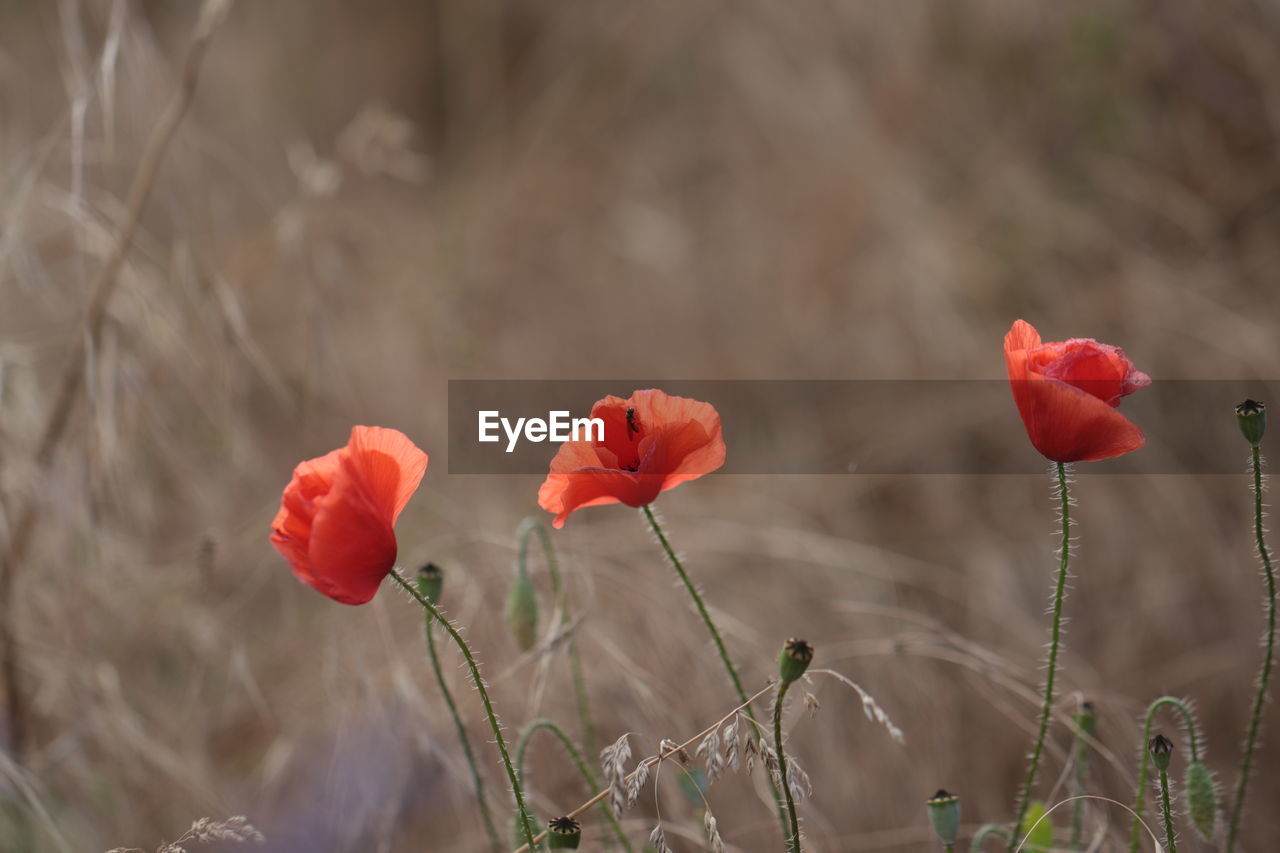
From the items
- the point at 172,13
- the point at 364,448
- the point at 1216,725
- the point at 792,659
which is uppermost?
the point at 172,13

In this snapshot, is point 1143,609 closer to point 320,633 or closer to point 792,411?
point 792,411

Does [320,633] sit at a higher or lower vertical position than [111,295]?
lower

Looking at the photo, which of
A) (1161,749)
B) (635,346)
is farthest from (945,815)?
(635,346)

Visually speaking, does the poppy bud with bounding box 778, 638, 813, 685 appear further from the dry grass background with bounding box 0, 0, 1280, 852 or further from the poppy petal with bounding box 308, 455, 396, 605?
the dry grass background with bounding box 0, 0, 1280, 852

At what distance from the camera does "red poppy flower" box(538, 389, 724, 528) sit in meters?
0.80

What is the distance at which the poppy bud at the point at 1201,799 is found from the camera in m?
0.92

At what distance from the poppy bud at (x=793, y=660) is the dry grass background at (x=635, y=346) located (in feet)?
1.68

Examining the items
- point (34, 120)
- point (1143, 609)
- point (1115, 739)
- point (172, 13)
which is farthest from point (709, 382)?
point (172, 13)

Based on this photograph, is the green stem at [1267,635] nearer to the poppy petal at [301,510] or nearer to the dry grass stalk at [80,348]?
the poppy petal at [301,510]

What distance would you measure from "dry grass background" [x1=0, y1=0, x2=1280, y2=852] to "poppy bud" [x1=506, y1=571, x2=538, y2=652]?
0.11 metres

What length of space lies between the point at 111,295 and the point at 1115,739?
1.50m

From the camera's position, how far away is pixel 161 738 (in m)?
1.70

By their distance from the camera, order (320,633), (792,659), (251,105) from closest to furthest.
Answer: (792,659)
(320,633)
(251,105)
